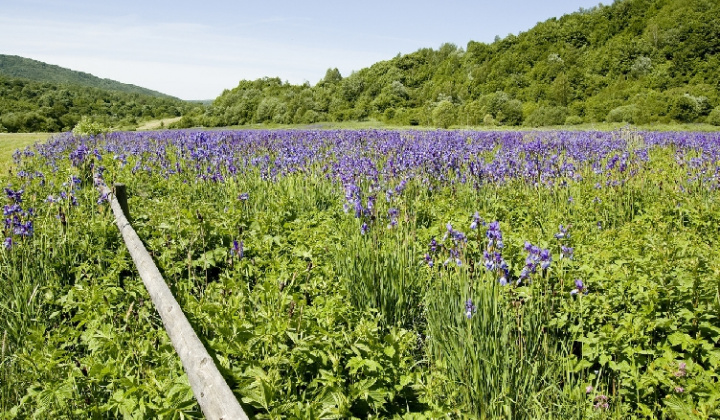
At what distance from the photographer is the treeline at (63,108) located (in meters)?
51.9

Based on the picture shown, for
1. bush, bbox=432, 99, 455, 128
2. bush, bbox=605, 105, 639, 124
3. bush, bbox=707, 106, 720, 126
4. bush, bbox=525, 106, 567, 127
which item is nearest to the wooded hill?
bush, bbox=432, 99, 455, 128

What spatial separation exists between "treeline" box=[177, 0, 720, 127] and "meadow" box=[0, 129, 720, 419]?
2877cm

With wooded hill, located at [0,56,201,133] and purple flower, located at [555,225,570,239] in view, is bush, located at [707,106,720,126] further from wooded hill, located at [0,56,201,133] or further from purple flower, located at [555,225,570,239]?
wooded hill, located at [0,56,201,133]

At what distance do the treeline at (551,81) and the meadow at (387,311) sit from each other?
28.8 m

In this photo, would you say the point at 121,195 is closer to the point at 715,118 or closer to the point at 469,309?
the point at 469,309

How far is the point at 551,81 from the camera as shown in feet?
155

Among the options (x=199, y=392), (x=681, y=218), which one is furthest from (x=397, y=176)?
(x=199, y=392)

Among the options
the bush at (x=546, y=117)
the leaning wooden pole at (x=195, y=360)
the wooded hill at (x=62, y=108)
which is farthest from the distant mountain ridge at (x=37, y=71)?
the leaning wooden pole at (x=195, y=360)

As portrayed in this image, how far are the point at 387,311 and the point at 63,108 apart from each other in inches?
2743

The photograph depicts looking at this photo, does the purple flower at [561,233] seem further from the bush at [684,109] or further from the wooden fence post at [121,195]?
the bush at [684,109]

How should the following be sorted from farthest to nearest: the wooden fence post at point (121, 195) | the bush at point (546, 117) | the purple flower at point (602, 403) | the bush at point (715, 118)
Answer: the bush at point (546, 117) → the bush at point (715, 118) → the wooden fence post at point (121, 195) → the purple flower at point (602, 403)

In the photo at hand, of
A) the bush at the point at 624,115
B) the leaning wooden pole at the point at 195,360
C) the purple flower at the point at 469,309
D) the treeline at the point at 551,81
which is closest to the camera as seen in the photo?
the leaning wooden pole at the point at 195,360

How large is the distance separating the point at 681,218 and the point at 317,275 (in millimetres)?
4187

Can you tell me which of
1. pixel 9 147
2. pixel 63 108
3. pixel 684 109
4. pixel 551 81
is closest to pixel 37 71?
pixel 63 108
